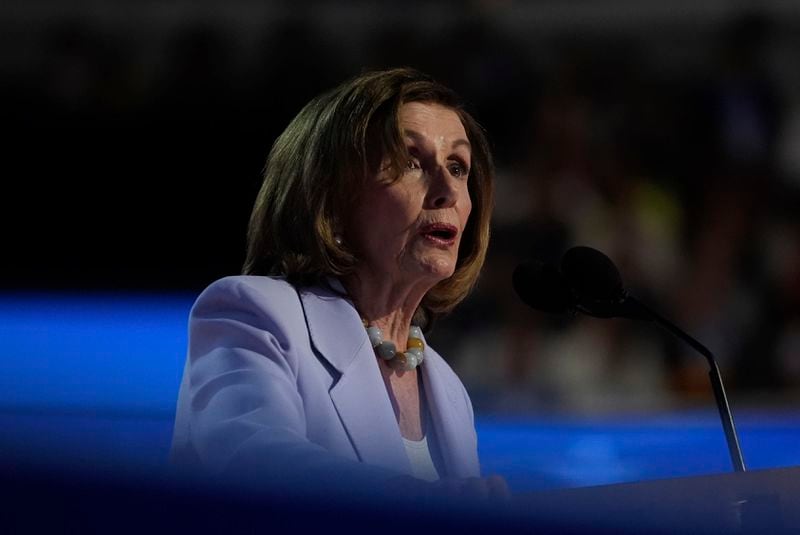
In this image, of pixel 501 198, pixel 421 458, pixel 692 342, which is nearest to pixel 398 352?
pixel 421 458

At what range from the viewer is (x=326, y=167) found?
1.80 m

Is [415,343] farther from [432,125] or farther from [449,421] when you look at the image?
[432,125]

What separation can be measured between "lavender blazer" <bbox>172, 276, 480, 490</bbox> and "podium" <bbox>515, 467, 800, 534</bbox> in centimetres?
33

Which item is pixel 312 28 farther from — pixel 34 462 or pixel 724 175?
pixel 34 462

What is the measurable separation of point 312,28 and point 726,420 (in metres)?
3.72

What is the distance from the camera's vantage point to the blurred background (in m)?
4.32

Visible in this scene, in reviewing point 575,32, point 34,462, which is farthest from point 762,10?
point 34,462

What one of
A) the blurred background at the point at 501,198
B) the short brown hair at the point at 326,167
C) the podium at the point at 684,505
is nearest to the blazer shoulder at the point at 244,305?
the short brown hair at the point at 326,167

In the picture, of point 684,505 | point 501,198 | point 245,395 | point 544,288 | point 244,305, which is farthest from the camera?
point 501,198

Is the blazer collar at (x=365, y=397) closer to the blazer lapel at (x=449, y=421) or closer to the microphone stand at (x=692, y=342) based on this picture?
the blazer lapel at (x=449, y=421)

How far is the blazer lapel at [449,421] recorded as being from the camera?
186 cm

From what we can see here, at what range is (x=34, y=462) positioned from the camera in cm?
99

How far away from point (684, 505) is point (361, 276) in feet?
2.58

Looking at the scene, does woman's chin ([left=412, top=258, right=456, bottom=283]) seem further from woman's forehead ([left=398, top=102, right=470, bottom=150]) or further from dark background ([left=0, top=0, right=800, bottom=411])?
dark background ([left=0, top=0, right=800, bottom=411])
